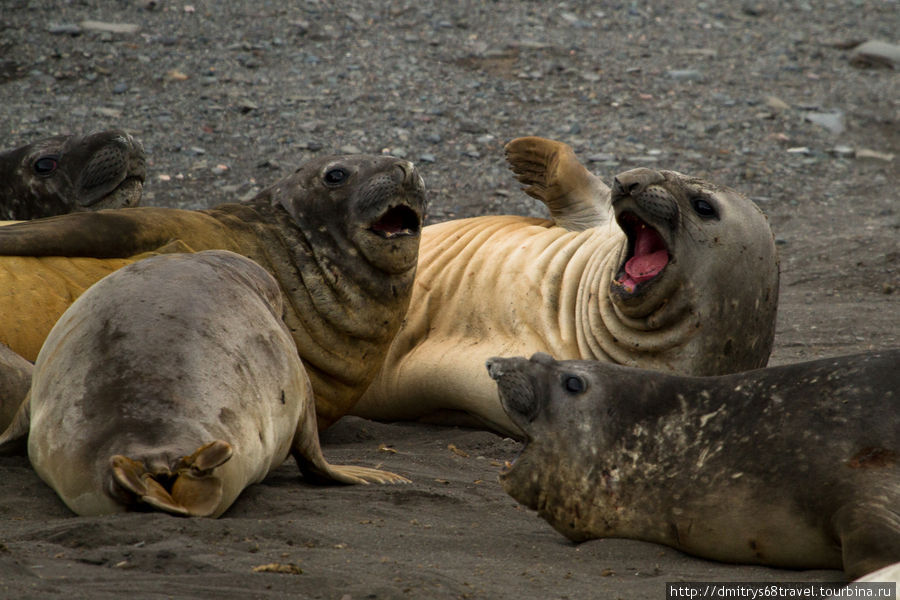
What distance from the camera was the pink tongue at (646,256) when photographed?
18.0ft

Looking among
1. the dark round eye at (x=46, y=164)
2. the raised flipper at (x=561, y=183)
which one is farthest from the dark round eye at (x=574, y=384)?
the dark round eye at (x=46, y=164)

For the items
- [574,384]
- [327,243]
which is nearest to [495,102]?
[327,243]

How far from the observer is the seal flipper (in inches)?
162

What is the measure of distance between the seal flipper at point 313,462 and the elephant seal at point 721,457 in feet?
2.12

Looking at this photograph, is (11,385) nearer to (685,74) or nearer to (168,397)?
(168,397)

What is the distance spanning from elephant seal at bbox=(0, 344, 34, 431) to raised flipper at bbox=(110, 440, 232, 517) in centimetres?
123

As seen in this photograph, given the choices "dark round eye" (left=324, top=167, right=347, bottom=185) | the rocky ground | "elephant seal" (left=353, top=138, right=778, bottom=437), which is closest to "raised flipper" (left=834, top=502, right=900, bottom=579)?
the rocky ground

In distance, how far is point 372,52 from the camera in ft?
38.6

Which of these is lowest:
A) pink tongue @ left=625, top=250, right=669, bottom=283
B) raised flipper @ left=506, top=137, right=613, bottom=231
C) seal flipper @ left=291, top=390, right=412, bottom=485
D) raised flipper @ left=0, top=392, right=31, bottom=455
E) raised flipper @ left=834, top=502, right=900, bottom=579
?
seal flipper @ left=291, top=390, right=412, bottom=485

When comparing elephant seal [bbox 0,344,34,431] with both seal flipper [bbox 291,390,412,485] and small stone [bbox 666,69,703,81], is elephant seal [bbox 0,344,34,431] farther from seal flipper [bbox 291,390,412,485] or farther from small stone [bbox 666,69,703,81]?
small stone [bbox 666,69,703,81]

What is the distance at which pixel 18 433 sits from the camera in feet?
12.6

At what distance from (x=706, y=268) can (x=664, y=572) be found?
217 centimetres

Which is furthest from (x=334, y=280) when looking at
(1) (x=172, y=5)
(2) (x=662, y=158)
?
(1) (x=172, y=5)

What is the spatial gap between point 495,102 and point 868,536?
8.45 m
